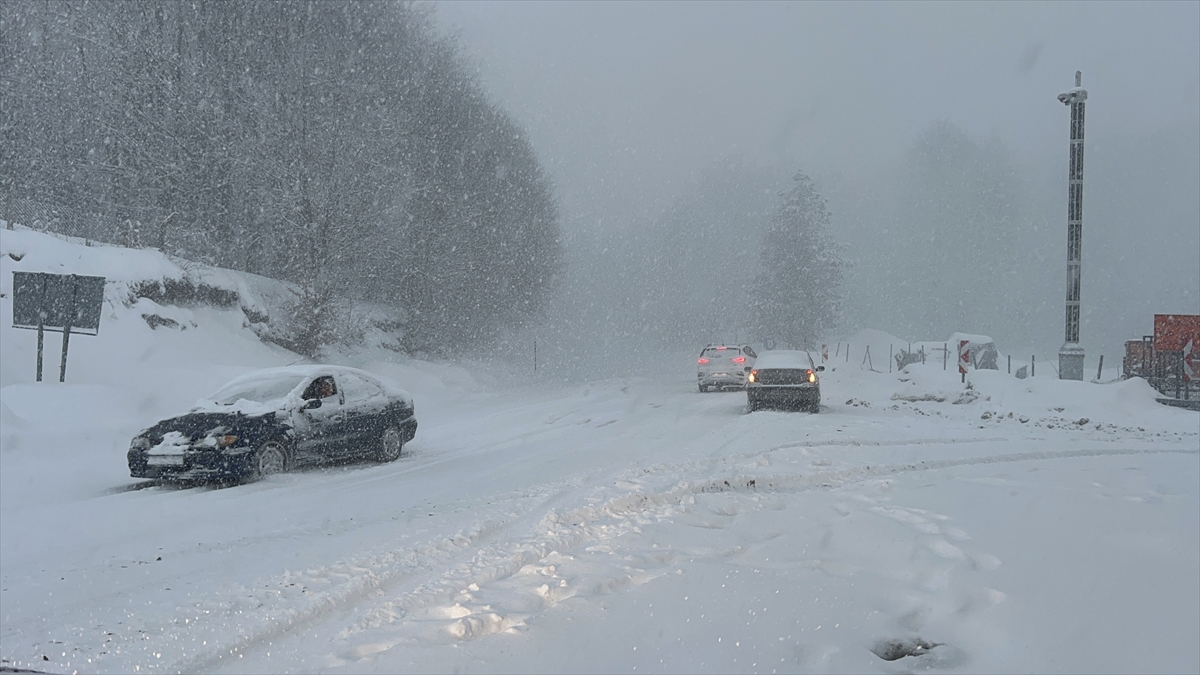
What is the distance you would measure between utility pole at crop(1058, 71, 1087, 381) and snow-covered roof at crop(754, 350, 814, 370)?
8.66 meters

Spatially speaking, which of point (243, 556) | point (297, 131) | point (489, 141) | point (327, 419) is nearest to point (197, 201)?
point (297, 131)

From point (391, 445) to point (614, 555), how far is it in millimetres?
7234

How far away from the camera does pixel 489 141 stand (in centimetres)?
3500

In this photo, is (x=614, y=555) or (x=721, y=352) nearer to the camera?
(x=614, y=555)

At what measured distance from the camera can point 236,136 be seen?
24109 millimetres

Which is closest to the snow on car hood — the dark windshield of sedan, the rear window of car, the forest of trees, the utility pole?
the dark windshield of sedan

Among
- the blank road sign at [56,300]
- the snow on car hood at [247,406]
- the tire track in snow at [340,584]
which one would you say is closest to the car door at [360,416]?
the snow on car hood at [247,406]

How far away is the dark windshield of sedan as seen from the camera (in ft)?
35.6

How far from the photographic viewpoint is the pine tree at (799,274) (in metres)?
58.5

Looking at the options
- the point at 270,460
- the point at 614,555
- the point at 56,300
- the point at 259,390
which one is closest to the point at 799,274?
the point at 56,300

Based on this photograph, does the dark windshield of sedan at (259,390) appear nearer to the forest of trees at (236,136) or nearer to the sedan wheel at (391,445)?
the sedan wheel at (391,445)

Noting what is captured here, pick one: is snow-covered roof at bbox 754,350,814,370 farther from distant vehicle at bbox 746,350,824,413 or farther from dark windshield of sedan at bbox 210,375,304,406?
dark windshield of sedan at bbox 210,375,304,406

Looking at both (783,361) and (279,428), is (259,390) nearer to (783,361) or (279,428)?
(279,428)

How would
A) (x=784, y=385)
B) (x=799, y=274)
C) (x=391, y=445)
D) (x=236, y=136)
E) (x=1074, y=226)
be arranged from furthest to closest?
(x=799, y=274) < (x=236, y=136) < (x=1074, y=226) < (x=784, y=385) < (x=391, y=445)
